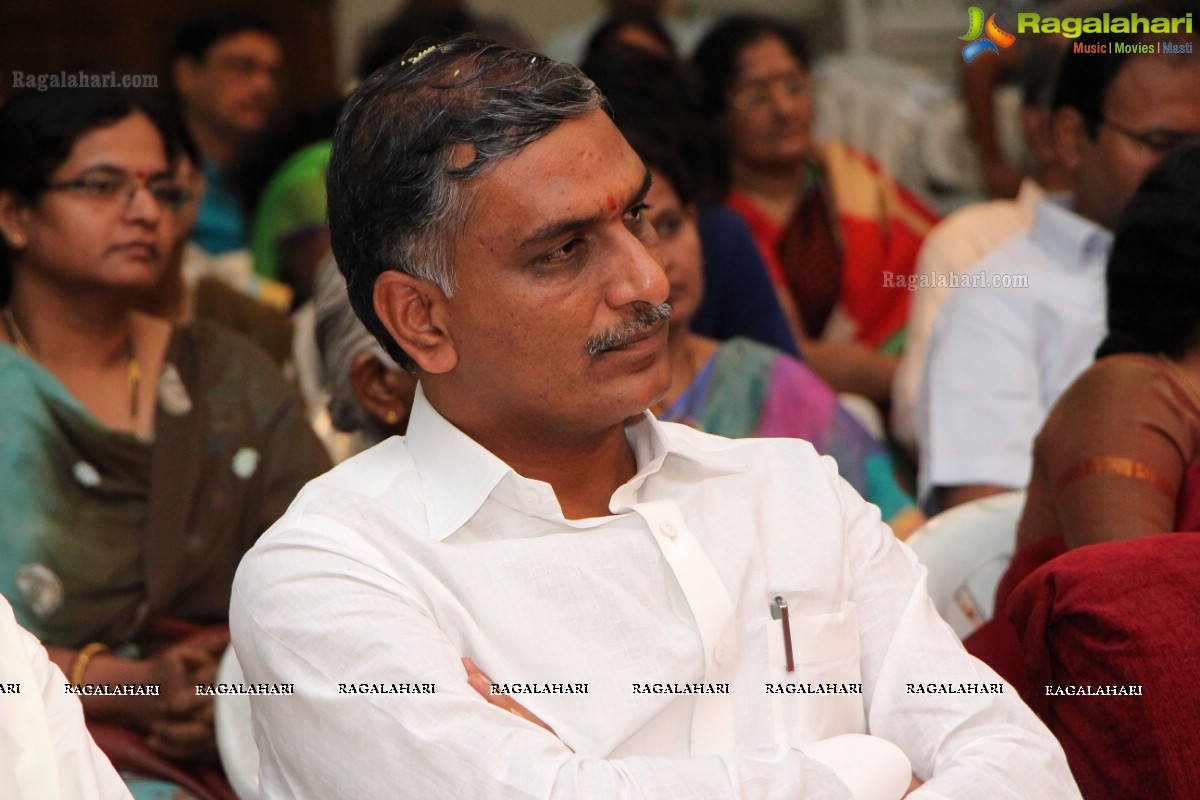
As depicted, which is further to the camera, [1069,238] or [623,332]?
[1069,238]

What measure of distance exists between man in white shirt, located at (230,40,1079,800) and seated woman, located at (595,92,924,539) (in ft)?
3.32

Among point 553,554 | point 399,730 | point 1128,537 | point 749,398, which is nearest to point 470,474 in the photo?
point 553,554

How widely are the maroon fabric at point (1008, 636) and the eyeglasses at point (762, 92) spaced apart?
2.37 meters

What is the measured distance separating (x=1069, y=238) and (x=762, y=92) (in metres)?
1.34

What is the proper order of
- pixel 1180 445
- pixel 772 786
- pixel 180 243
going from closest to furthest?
pixel 772 786, pixel 1180 445, pixel 180 243

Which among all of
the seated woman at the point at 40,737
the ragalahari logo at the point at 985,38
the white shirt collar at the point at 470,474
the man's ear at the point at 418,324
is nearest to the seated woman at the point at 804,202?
the ragalahari logo at the point at 985,38

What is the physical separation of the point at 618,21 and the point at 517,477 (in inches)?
118

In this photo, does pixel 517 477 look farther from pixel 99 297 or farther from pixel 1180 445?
pixel 99 297

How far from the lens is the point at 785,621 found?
149cm

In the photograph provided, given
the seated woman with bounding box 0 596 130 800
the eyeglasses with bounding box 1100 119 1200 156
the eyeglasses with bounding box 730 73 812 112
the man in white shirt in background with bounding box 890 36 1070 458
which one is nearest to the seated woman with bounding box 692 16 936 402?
the eyeglasses with bounding box 730 73 812 112

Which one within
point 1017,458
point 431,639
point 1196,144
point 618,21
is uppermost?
point 618,21

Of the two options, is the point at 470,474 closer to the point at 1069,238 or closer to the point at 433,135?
the point at 433,135

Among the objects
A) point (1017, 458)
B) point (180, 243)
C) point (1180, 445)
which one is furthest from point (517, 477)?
point (180, 243)

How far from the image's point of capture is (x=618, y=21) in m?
4.21
